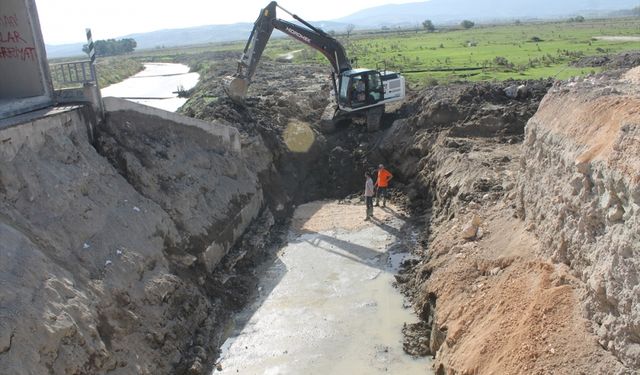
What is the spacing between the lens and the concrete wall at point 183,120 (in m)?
14.5

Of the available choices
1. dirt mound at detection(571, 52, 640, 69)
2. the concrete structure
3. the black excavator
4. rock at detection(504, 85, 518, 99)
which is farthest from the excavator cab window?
the concrete structure

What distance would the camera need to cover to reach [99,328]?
9.39 m

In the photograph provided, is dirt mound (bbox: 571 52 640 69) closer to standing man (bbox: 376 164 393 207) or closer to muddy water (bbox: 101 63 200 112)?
standing man (bbox: 376 164 393 207)

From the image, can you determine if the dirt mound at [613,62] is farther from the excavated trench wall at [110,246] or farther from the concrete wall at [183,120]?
the excavated trench wall at [110,246]

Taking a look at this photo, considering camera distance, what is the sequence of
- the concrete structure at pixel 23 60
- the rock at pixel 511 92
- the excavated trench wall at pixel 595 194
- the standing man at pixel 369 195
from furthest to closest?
the rock at pixel 511 92 → the standing man at pixel 369 195 → the concrete structure at pixel 23 60 → the excavated trench wall at pixel 595 194

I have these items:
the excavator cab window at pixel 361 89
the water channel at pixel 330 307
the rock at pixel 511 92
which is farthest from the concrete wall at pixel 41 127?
the rock at pixel 511 92

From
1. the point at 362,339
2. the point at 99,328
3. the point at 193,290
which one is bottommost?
the point at 362,339

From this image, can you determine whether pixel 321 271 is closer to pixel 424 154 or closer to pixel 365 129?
pixel 424 154

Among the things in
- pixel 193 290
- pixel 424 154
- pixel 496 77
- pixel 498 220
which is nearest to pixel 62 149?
pixel 193 290

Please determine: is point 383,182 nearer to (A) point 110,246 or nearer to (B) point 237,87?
(B) point 237,87

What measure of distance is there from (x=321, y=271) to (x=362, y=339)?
135 inches

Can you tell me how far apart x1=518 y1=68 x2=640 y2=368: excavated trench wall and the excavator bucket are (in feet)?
39.0

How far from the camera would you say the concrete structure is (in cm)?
1334

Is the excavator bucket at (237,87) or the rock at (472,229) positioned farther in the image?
the excavator bucket at (237,87)
